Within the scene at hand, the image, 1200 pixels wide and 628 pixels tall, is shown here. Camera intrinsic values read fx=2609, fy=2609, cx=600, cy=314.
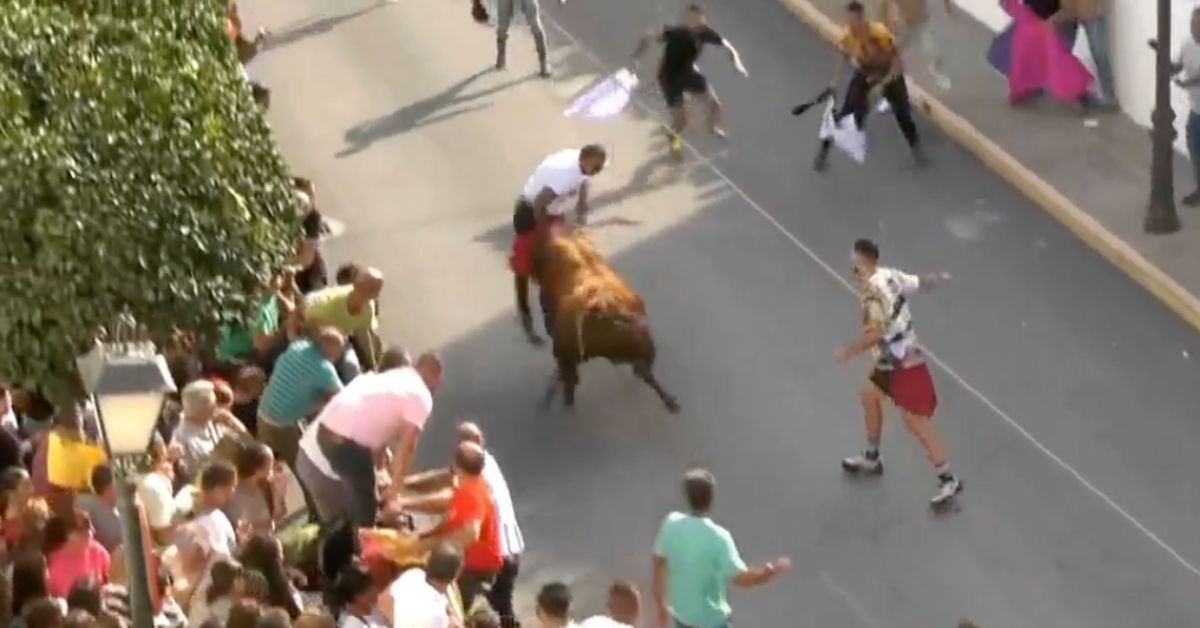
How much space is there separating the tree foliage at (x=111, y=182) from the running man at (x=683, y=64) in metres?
6.47

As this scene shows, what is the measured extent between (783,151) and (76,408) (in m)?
8.08

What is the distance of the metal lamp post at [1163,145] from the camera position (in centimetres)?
1812

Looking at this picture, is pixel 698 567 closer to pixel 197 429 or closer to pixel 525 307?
pixel 197 429

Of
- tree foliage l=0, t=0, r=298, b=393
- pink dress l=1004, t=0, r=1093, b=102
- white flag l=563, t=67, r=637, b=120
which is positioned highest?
tree foliage l=0, t=0, r=298, b=393

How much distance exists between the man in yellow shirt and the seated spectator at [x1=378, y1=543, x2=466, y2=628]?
294cm

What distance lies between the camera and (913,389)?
50.1 ft

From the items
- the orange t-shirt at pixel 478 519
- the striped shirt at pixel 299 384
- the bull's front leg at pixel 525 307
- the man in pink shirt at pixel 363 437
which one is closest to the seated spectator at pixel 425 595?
the orange t-shirt at pixel 478 519

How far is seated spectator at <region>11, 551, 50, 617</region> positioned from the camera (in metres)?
12.4

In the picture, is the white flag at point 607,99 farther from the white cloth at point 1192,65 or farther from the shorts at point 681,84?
the white cloth at point 1192,65

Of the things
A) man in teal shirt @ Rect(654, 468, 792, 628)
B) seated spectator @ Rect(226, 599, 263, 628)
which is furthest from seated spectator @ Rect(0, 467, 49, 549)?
man in teal shirt @ Rect(654, 468, 792, 628)

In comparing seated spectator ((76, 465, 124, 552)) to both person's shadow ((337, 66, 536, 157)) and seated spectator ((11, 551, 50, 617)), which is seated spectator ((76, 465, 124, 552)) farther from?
person's shadow ((337, 66, 536, 157))

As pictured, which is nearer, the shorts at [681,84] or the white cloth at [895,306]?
the white cloth at [895,306]

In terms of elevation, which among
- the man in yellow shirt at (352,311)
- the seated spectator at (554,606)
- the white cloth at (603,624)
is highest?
the seated spectator at (554,606)

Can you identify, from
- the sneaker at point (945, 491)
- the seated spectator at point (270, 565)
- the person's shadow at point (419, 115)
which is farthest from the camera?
the person's shadow at point (419, 115)
